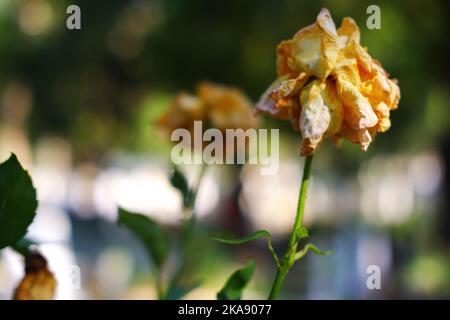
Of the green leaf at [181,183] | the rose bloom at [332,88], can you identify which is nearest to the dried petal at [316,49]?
the rose bloom at [332,88]

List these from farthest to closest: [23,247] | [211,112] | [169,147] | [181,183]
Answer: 1. [169,147]
2. [211,112]
3. [181,183]
4. [23,247]

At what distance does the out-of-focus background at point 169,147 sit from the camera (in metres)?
5.73

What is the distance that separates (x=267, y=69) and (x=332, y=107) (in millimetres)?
5596

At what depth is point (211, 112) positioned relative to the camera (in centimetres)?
143

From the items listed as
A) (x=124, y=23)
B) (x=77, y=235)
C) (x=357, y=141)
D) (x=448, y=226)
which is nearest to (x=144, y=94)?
(x=124, y=23)

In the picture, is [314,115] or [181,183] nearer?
[314,115]

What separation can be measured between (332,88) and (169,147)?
2310 millimetres

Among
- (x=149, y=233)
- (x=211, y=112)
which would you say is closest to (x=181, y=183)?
(x=149, y=233)

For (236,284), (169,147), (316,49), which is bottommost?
(169,147)

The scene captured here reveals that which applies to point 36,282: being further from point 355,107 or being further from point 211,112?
point 211,112

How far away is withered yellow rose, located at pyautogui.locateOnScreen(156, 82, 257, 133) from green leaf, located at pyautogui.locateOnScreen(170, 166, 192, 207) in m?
0.34

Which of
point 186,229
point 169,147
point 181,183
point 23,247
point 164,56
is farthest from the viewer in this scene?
point 164,56

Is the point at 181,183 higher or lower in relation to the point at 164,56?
lower

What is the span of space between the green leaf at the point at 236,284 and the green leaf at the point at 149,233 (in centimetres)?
22
